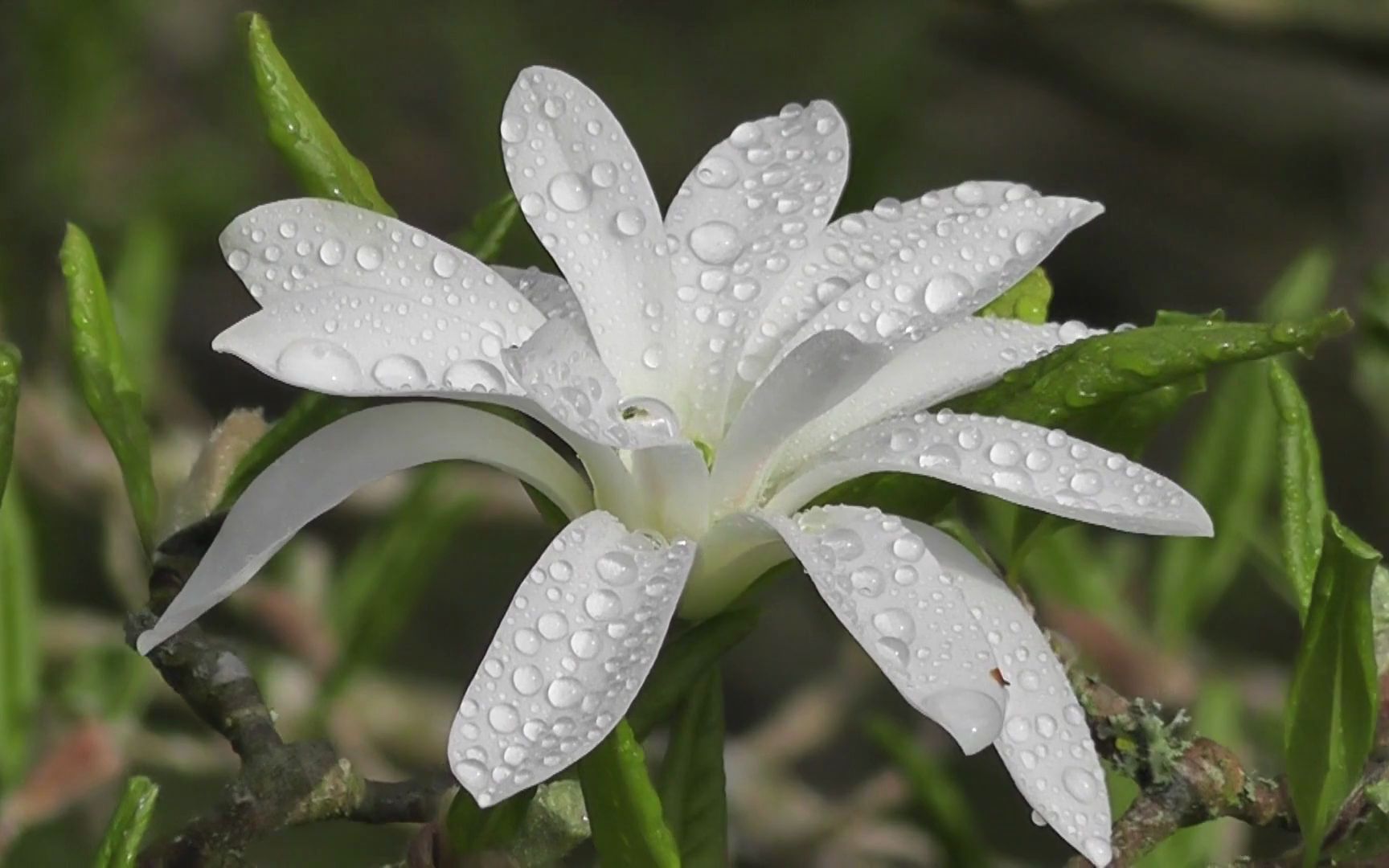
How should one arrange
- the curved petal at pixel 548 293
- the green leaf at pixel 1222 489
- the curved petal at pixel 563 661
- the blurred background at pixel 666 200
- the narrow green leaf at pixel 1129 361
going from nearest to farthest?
the curved petal at pixel 563 661 < the narrow green leaf at pixel 1129 361 < the curved petal at pixel 548 293 < the green leaf at pixel 1222 489 < the blurred background at pixel 666 200

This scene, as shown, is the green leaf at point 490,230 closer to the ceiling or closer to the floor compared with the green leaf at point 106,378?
closer to the ceiling

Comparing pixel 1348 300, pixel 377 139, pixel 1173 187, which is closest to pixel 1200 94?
pixel 1173 187

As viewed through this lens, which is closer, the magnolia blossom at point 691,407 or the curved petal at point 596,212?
the magnolia blossom at point 691,407

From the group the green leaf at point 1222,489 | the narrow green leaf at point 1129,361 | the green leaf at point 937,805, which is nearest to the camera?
the narrow green leaf at point 1129,361

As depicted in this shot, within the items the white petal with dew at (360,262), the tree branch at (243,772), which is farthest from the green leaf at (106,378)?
the white petal with dew at (360,262)

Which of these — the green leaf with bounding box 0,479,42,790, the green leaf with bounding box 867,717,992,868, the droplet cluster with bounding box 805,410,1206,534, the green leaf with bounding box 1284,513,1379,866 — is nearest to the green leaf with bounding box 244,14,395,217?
the droplet cluster with bounding box 805,410,1206,534

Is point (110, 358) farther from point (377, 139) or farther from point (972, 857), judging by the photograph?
point (377, 139)

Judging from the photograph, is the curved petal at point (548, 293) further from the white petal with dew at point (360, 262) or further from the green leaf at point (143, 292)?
the green leaf at point (143, 292)

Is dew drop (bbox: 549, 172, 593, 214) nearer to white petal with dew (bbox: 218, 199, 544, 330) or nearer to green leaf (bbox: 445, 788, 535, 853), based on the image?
white petal with dew (bbox: 218, 199, 544, 330)
